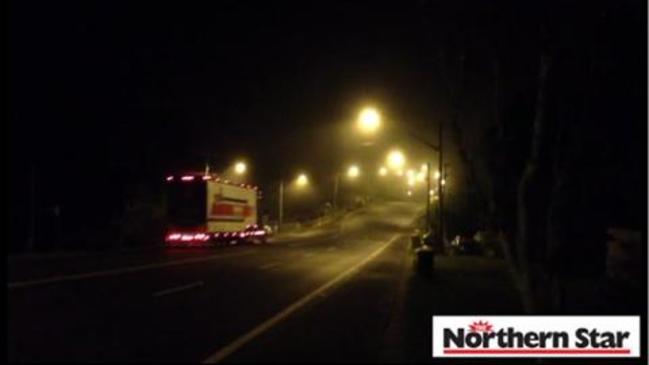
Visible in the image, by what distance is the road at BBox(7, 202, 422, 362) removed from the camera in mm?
13234

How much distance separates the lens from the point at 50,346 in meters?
13.1

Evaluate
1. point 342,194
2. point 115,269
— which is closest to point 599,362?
point 115,269

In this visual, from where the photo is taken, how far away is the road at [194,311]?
13234mm

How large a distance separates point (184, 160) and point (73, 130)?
56.1 feet

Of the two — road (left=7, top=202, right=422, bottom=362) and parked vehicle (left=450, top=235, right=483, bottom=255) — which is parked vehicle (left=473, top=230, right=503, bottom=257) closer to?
parked vehicle (left=450, top=235, right=483, bottom=255)

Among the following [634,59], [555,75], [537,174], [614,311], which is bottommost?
[614,311]

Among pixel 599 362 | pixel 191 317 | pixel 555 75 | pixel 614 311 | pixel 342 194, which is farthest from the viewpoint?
pixel 342 194

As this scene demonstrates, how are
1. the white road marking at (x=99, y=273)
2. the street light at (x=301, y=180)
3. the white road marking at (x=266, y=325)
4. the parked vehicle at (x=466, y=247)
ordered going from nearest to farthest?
the white road marking at (x=266, y=325) < the white road marking at (x=99, y=273) < the parked vehicle at (x=466, y=247) < the street light at (x=301, y=180)

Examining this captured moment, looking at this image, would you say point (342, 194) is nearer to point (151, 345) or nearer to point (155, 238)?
point (155, 238)

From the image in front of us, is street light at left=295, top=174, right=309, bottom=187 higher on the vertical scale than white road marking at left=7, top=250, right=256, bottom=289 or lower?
higher

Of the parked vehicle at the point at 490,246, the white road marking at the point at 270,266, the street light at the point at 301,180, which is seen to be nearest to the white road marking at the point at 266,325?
the white road marking at the point at 270,266

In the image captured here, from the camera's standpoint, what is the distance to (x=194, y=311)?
59.7 ft

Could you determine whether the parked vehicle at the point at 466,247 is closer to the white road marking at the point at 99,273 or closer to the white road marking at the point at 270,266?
the white road marking at the point at 270,266

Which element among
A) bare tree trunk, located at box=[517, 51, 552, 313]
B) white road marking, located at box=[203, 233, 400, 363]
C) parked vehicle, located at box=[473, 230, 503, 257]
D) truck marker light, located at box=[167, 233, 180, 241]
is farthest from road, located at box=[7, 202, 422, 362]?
truck marker light, located at box=[167, 233, 180, 241]
